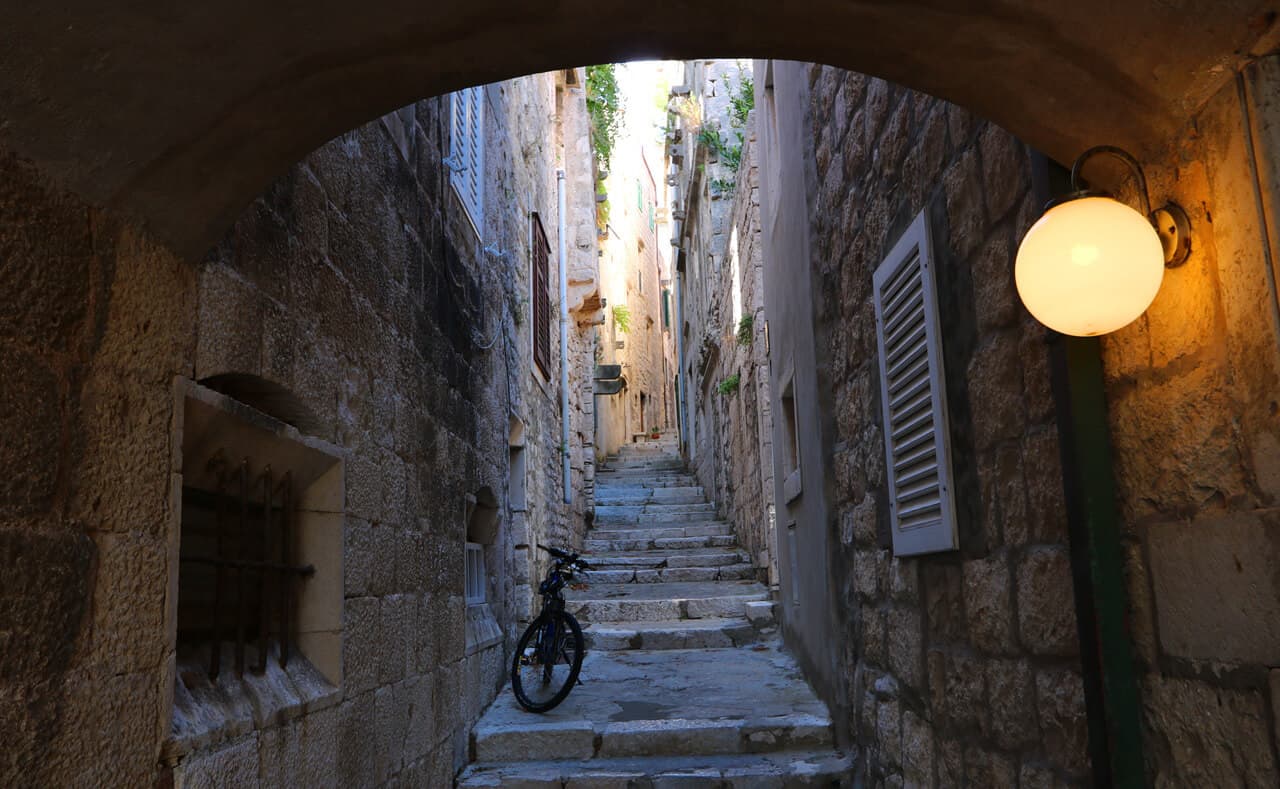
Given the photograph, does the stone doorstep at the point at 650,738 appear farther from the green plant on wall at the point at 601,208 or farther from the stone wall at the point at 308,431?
the green plant on wall at the point at 601,208

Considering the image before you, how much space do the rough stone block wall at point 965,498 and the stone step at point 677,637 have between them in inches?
140

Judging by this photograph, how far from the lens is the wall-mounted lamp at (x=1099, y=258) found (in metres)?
1.85

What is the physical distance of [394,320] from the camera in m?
4.33

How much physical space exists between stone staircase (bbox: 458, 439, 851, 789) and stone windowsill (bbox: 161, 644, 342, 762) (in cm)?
234

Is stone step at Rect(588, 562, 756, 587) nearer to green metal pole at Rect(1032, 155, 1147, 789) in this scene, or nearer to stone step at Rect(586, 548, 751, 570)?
stone step at Rect(586, 548, 751, 570)

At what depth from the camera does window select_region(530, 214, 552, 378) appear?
922 centimetres

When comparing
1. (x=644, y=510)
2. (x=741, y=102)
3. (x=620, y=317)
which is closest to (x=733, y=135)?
(x=741, y=102)

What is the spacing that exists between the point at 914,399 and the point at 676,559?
26.1 ft

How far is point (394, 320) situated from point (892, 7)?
2.72 m

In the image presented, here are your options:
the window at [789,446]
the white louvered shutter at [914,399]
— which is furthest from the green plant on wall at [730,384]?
the white louvered shutter at [914,399]

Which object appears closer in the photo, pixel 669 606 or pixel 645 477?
pixel 669 606

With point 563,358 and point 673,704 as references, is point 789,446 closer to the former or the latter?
point 673,704

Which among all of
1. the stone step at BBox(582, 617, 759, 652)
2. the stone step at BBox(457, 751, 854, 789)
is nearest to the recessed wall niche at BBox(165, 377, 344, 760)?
the stone step at BBox(457, 751, 854, 789)

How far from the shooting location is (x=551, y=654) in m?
6.76
